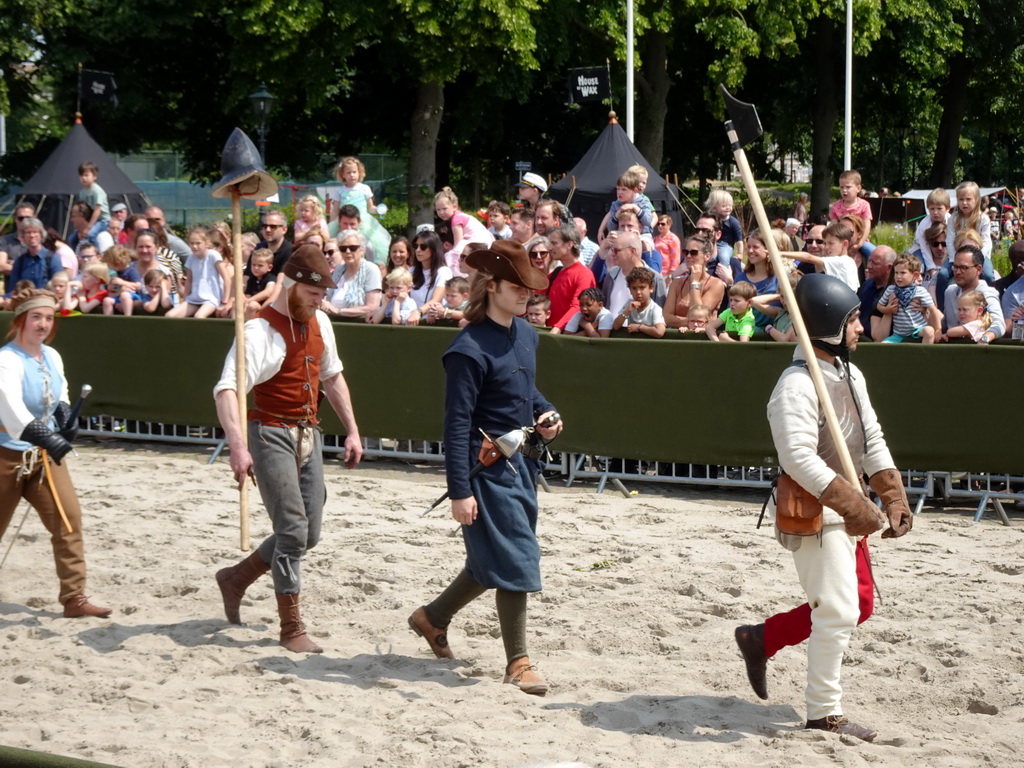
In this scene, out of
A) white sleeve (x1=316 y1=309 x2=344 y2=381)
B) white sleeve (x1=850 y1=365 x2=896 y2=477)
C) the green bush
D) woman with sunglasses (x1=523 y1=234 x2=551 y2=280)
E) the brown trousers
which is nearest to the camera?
white sleeve (x1=850 y1=365 x2=896 y2=477)

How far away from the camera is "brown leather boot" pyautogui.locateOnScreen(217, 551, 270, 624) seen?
22.9ft

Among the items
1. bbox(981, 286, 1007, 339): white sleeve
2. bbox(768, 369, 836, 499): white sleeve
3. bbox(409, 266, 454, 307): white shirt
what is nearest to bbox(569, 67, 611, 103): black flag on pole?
bbox(409, 266, 454, 307): white shirt

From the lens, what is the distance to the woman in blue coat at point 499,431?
5.87m

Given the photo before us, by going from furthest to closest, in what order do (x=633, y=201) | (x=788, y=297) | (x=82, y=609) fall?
(x=633, y=201), (x=82, y=609), (x=788, y=297)

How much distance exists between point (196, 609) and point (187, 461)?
180 inches

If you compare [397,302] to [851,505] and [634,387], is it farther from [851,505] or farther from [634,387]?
[851,505]

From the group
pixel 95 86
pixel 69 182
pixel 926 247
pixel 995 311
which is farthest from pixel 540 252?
pixel 95 86

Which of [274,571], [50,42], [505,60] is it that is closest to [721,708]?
[274,571]

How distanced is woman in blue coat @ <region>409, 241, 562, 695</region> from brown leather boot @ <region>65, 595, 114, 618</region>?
2.38 metres

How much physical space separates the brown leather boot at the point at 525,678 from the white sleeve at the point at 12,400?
Result: 2901mm

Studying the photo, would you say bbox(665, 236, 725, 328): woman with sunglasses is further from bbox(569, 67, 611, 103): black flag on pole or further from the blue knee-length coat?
bbox(569, 67, 611, 103): black flag on pole

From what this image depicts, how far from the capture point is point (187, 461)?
39.1ft

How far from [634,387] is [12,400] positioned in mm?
4905

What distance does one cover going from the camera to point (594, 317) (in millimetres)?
10734
